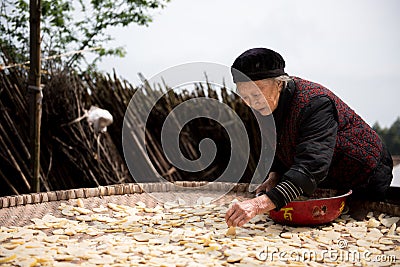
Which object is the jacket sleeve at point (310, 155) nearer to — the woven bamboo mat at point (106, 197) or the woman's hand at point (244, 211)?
the woman's hand at point (244, 211)

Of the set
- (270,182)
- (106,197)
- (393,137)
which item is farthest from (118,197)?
(393,137)

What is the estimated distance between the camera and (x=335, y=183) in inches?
75.7

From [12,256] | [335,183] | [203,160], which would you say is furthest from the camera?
[203,160]

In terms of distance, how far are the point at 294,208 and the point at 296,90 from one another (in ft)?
1.42

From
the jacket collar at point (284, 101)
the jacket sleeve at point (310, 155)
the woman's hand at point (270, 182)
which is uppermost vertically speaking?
the jacket collar at point (284, 101)

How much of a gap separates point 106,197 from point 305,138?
0.98 meters

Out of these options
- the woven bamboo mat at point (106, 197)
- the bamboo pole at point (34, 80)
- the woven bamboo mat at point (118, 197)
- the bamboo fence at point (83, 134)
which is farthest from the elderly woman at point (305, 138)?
the bamboo fence at point (83, 134)

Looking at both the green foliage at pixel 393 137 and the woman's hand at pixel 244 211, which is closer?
the woman's hand at pixel 244 211

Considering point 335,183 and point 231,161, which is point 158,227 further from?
point 231,161

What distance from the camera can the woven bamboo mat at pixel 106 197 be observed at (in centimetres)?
187

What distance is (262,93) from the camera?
1.69 metres

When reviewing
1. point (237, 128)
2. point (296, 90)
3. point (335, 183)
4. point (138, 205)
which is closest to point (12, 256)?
point (138, 205)

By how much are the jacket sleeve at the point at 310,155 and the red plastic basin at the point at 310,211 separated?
0.23 ft

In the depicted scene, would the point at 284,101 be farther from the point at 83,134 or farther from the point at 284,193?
the point at 83,134
